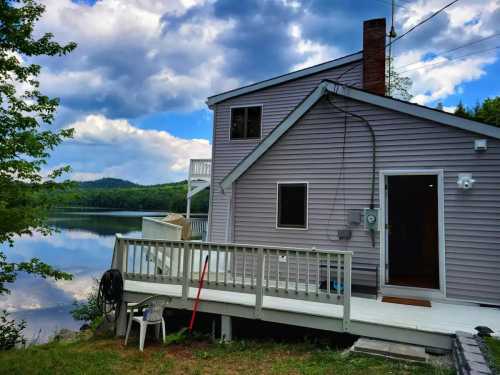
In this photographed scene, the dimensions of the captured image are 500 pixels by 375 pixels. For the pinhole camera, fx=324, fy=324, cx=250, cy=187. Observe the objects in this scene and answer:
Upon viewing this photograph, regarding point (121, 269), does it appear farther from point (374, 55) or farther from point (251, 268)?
point (374, 55)

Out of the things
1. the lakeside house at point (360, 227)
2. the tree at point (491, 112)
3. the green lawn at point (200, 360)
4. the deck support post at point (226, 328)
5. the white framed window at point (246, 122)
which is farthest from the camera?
the tree at point (491, 112)

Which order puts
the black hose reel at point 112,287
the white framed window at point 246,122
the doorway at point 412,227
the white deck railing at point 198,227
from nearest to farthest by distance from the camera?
the black hose reel at point 112,287, the doorway at point 412,227, the white framed window at point 246,122, the white deck railing at point 198,227

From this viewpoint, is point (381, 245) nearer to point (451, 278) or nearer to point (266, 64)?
point (451, 278)

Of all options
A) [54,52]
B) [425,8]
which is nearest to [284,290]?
[54,52]

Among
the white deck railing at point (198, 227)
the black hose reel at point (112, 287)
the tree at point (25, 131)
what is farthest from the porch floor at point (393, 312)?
the white deck railing at point (198, 227)

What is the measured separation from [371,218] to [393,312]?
6.04ft

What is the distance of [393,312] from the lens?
16.6 feet

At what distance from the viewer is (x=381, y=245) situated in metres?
6.33

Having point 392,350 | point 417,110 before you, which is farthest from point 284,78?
point 392,350

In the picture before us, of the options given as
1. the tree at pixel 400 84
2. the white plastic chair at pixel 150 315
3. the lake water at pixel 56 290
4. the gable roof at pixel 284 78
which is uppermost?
the tree at pixel 400 84

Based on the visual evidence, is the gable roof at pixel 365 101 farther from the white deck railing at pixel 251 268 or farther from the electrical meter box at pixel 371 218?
the white deck railing at pixel 251 268

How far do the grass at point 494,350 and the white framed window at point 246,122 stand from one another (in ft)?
30.2

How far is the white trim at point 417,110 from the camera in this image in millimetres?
5648

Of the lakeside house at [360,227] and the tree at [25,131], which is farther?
the tree at [25,131]
